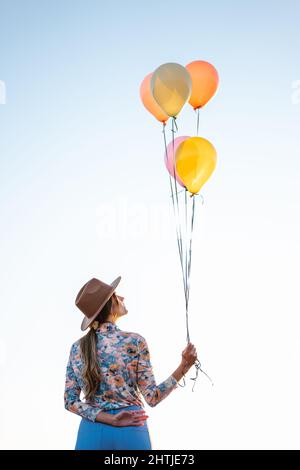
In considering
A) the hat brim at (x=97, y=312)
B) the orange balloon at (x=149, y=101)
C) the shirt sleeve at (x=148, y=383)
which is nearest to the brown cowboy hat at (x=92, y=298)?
the hat brim at (x=97, y=312)

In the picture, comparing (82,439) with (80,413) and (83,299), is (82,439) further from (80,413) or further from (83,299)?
(83,299)

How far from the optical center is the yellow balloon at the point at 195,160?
449cm

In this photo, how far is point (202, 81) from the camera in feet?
17.1

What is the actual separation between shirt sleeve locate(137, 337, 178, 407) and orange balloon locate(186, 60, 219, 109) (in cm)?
301

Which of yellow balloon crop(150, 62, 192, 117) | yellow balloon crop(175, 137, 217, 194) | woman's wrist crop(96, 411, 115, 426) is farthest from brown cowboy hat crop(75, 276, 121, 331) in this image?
yellow balloon crop(150, 62, 192, 117)

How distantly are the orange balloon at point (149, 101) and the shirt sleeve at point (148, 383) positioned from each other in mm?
2819

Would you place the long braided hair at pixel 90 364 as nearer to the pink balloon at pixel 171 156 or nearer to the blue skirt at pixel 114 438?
the blue skirt at pixel 114 438

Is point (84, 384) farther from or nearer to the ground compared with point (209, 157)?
nearer to the ground

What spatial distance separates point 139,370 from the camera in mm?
2902

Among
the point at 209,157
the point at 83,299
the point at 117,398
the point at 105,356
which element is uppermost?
the point at 209,157
